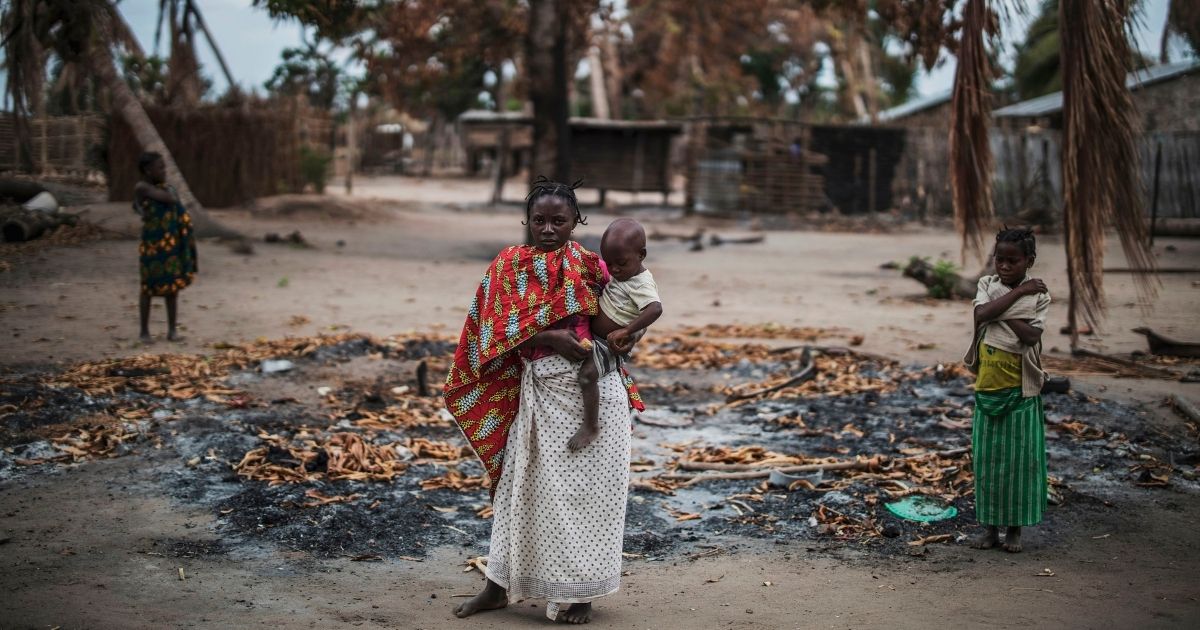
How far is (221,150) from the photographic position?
19078 millimetres

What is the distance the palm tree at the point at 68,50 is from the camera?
917cm

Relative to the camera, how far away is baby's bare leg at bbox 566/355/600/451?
3.35m

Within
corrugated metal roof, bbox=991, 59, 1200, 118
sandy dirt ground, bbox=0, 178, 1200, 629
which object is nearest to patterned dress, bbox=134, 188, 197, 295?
sandy dirt ground, bbox=0, 178, 1200, 629

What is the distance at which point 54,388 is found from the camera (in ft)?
20.3

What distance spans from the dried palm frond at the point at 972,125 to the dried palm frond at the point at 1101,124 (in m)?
0.45

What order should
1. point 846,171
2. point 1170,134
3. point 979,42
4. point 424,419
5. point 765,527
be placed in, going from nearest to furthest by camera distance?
point 765,527
point 979,42
point 424,419
point 1170,134
point 846,171

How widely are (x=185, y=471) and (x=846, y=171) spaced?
2128 centimetres

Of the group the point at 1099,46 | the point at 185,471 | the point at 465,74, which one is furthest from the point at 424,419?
the point at 465,74

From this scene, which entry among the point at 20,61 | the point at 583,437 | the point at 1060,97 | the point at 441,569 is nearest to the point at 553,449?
the point at 583,437

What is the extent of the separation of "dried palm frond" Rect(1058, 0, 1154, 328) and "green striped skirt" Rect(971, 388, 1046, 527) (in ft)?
5.94

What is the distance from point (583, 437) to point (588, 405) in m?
0.10

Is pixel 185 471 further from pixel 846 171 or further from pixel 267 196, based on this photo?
pixel 846 171

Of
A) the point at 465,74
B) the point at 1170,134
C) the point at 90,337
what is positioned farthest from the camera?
the point at 465,74

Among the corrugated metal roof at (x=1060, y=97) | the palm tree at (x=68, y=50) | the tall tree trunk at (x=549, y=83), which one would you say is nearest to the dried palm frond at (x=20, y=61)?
the palm tree at (x=68, y=50)
